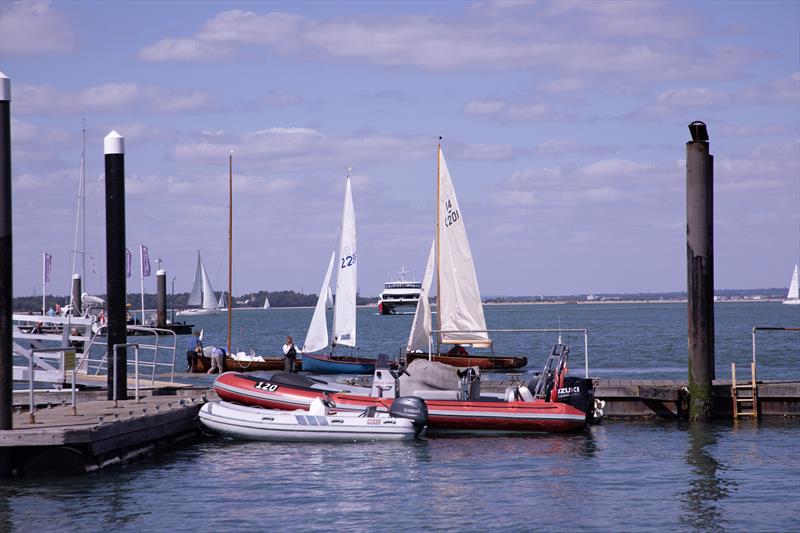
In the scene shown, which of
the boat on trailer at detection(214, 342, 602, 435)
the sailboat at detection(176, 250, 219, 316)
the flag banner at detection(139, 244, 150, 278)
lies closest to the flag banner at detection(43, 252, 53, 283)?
the flag banner at detection(139, 244, 150, 278)

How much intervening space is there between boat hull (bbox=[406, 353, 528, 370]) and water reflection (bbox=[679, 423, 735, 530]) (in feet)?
56.3

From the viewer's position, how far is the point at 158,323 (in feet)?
308

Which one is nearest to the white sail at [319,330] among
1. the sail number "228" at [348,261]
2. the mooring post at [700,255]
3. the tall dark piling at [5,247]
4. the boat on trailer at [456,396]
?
the sail number "228" at [348,261]

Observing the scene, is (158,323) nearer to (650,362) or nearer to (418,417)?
(650,362)

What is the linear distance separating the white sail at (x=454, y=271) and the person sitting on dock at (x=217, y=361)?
27.6 feet

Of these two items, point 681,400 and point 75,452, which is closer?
point 75,452

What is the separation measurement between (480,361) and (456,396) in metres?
18.8

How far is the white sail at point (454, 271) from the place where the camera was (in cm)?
3966

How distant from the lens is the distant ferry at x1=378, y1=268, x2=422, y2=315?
124m

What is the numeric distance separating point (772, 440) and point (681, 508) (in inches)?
244

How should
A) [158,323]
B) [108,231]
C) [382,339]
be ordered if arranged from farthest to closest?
1. [158,323]
2. [382,339]
3. [108,231]

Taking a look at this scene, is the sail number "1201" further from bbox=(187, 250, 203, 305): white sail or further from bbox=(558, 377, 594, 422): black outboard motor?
bbox=(187, 250, 203, 305): white sail

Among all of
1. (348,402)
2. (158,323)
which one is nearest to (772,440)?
(348,402)

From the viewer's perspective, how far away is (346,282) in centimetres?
4025
